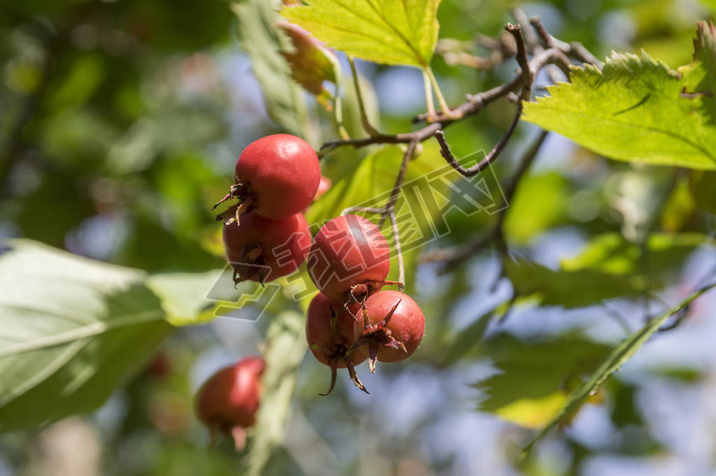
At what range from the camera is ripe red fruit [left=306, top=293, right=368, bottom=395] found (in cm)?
85

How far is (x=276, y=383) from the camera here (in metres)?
1.31

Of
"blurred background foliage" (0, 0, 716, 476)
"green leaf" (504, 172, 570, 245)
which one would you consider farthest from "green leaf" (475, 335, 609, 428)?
"green leaf" (504, 172, 570, 245)

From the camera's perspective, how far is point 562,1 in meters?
2.41

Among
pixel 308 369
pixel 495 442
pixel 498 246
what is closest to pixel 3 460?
pixel 308 369

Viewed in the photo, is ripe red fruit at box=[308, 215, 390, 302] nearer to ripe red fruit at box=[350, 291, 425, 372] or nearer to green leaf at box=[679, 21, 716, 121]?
ripe red fruit at box=[350, 291, 425, 372]

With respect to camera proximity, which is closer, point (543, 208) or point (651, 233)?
point (651, 233)

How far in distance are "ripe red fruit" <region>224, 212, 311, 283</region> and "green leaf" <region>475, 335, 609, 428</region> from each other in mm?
606

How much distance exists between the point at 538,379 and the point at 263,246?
73cm

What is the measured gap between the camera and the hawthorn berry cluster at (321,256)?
0.80 m

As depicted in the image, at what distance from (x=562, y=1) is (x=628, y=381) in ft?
4.78

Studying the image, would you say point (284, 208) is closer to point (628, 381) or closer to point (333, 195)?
point (333, 195)

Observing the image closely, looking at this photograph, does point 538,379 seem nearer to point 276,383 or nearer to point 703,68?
point 276,383

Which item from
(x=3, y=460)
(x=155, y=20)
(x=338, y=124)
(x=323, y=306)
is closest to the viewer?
(x=323, y=306)

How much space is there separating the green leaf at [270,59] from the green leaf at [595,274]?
1.92 feet
